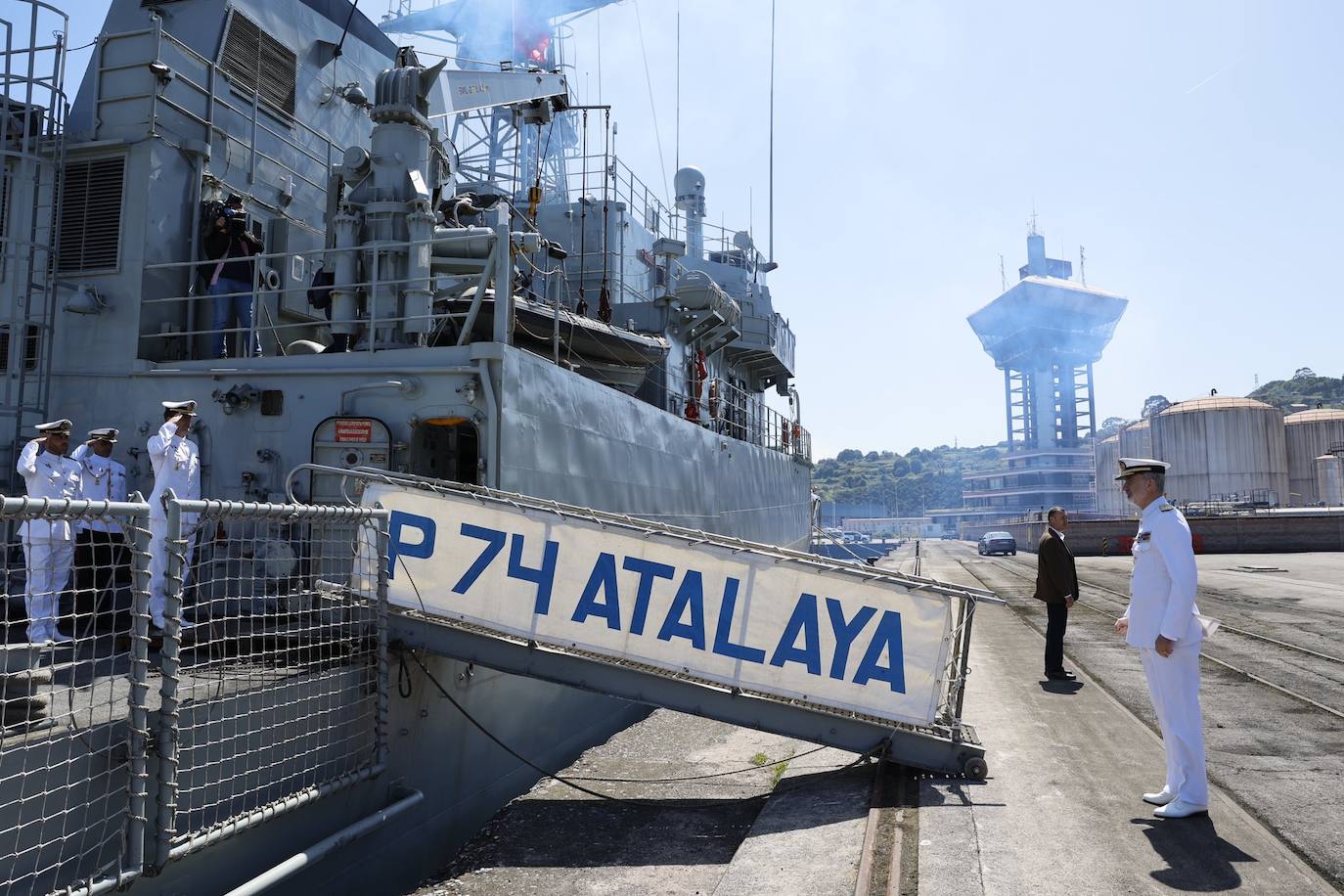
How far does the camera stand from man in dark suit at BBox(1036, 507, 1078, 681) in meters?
8.28

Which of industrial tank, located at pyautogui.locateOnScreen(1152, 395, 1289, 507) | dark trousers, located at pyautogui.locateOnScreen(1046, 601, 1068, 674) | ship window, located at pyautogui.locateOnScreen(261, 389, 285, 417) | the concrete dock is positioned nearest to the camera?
the concrete dock

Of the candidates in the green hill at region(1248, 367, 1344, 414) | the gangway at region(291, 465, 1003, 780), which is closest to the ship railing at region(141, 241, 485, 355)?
the gangway at region(291, 465, 1003, 780)

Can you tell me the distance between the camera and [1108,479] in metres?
69.8

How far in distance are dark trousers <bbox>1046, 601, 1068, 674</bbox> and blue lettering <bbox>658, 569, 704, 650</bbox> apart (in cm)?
450

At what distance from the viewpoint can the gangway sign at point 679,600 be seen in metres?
5.17

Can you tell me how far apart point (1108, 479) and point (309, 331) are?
71777 mm

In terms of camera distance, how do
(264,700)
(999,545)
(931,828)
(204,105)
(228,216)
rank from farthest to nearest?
(999,545), (204,105), (228,216), (931,828), (264,700)

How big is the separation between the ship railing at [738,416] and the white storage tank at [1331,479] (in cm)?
3868

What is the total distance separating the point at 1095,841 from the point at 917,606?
1.53 metres

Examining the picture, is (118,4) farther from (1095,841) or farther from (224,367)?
(1095,841)

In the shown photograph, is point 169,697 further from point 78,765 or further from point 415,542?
point 415,542

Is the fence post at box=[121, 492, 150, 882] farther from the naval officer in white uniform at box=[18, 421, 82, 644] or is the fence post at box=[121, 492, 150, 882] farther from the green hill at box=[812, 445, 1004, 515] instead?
the green hill at box=[812, 445, 1004, 515]

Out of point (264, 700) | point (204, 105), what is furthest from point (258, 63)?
point (264, 700)

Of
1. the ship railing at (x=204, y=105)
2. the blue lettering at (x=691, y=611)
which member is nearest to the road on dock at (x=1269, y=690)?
the blue lettering at (x=691, y=611)
